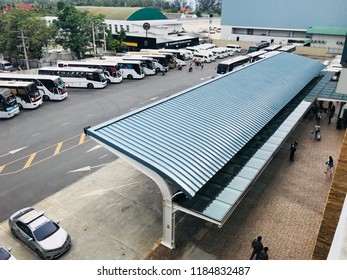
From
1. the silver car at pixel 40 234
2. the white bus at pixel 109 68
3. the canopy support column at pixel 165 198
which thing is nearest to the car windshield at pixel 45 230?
the silver car at pixel 40 234

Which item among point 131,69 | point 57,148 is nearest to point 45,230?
point 57,148

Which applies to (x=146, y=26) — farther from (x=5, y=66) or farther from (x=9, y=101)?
(x=9, y=101)

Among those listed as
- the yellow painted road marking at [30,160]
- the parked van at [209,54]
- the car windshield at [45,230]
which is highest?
the parked van at [209,54]

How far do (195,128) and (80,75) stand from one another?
99.3ft

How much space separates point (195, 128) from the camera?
15.6m

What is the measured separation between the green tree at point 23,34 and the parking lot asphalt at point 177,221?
3875 cm

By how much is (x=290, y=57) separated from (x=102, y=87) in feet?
80.6

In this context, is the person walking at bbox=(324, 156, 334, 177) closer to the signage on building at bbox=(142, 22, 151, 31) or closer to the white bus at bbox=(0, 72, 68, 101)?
the white bus at bbox=(0, 72, 68, 101)

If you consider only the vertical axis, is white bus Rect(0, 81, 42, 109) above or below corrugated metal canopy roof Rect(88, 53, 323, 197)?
below

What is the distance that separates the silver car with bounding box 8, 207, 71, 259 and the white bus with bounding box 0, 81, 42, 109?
68.1 feet

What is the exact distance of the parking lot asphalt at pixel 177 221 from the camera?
13906 millimetres

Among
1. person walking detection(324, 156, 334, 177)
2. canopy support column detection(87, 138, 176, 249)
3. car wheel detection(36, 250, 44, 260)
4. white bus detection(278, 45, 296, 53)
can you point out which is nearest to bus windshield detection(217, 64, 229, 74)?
white bus detection(278, 45, 296, 53)

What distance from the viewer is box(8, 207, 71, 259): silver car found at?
1345 cm

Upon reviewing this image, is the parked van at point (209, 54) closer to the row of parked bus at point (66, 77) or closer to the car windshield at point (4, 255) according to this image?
the row of parked bus at point (66, 77)
